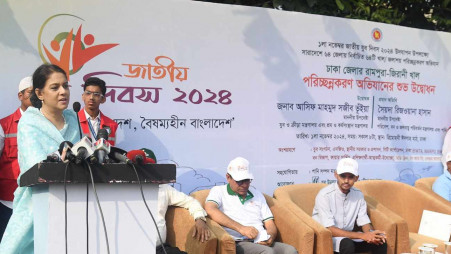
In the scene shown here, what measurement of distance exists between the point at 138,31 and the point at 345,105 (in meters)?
2.64

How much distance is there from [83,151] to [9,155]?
266 cm

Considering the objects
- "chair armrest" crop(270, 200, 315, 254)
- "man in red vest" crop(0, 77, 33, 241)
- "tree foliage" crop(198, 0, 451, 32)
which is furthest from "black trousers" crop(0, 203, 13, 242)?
"tree foliage" crop(198, 0, 451, 32)

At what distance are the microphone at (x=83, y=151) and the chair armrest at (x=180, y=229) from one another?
98.6 inches

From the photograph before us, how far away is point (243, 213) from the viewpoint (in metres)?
5.64

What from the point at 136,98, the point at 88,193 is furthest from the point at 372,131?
the point at 88,193

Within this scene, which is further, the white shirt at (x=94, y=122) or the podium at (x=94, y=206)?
the white shirt at (x=94, y=122)

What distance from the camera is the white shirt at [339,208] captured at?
602cm

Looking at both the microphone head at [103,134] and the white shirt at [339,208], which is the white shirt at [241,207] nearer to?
the white shirt at [339,208]

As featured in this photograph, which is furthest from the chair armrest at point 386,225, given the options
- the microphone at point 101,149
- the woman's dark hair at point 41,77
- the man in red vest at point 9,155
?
the microphone at point 101,149

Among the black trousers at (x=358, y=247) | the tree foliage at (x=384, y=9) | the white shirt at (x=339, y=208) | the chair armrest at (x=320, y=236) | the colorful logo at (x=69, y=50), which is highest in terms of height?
the tree foliage at (x=384, y=9)

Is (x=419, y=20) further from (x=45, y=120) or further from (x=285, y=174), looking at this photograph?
(x=45, y=120)

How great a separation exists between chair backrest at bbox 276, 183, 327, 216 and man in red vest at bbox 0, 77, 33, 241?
8.10 feet

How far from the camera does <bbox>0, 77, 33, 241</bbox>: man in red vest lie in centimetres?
509

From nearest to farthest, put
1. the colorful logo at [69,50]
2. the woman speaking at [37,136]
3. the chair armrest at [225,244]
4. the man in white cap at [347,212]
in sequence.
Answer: the woman speaking at [37,136]
the chair armrest at [225,244]
the colorful logo at [69,50]
the man in white cap at [347,212]
